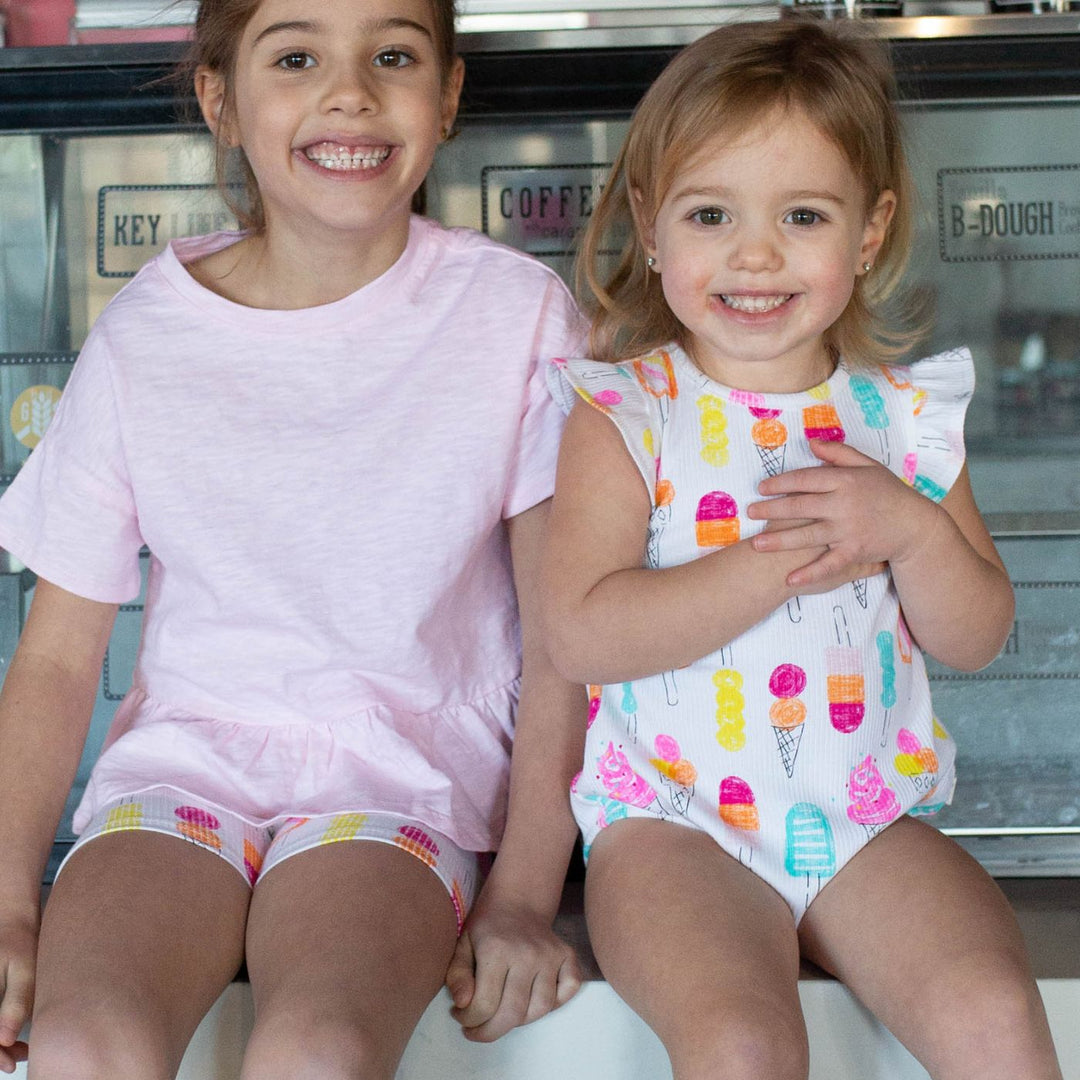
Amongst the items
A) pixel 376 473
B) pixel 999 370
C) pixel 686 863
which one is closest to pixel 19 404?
pixel 376 473

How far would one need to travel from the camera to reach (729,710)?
3.87 ft

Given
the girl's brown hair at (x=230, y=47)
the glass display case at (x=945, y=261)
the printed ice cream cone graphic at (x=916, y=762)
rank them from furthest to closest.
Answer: the glass display case at (x=945, y=261) → the girl's brown hair at (x=230, y=47) → the printed ice cream cone graphic at (x=916, y=762)

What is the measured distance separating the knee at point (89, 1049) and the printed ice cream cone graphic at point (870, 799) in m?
0.57

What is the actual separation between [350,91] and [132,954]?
2.39 feet

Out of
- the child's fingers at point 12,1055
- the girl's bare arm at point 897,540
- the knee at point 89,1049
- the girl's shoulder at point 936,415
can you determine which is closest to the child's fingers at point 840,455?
the girl's bare arm at point 897,540

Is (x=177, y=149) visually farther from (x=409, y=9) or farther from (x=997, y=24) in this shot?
(x=997, y=24)

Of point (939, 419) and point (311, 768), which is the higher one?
point (939, 419)

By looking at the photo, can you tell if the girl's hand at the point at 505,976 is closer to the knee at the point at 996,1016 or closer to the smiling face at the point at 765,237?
the knee at the point at 996,1016

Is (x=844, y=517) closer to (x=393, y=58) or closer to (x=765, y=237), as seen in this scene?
(x=765, y=237)

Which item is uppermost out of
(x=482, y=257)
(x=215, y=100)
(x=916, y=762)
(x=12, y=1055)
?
(x=215, y=100)

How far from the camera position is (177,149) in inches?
61.9

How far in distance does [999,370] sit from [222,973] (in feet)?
3.42

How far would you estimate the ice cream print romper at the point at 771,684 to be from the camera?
1162 millimetres

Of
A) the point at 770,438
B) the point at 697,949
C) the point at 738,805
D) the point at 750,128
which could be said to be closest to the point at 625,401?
the point at 770,438
